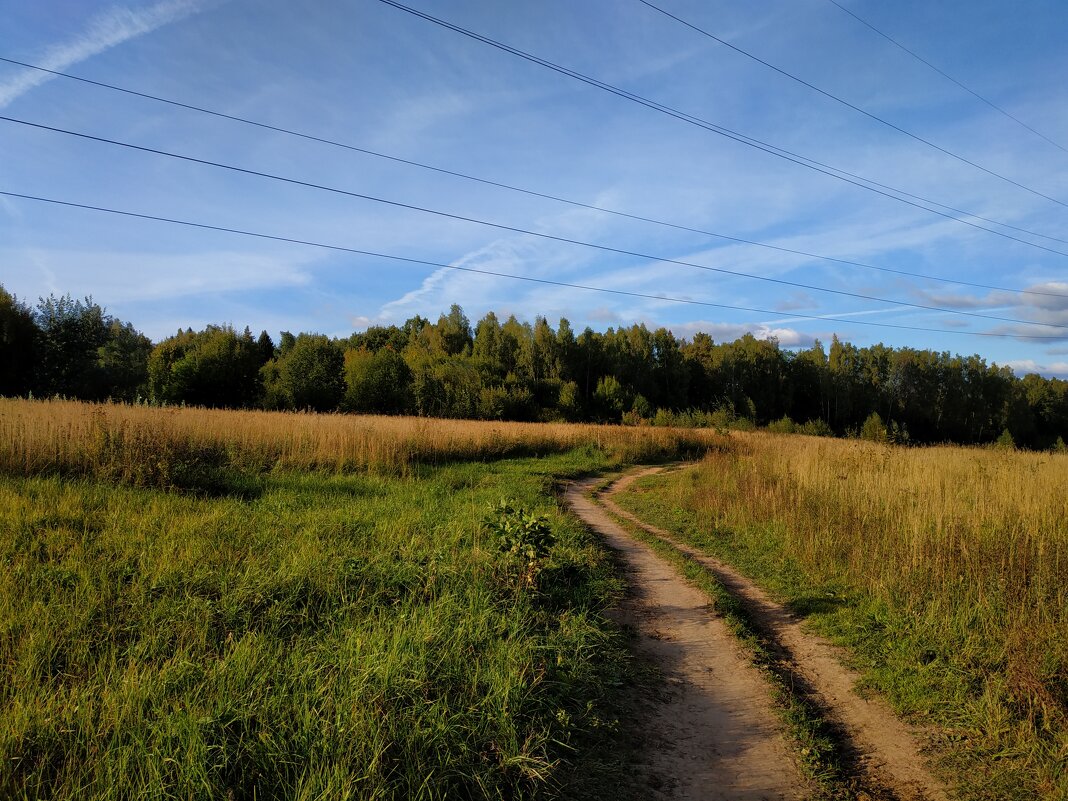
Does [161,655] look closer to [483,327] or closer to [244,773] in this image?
[244,773]

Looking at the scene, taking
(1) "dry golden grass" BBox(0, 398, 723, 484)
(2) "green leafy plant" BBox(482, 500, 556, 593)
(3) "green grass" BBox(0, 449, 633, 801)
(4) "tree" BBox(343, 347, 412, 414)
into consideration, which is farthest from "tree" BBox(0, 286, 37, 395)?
(2) "green leafy plant" BBox(482, 500, 556, 593)

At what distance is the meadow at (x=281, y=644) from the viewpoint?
2.92m

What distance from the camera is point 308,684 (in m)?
3.58

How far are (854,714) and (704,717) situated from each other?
1.25m

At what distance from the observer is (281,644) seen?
4.06m

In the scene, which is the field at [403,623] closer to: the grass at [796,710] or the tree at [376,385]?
the grass at [796,710]

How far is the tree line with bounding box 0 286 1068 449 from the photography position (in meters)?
36.0

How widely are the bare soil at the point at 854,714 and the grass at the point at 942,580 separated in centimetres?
19

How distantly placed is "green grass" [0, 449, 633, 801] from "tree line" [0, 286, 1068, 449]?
16.0m

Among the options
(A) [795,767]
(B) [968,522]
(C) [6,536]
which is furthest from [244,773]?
(B) [968,522]

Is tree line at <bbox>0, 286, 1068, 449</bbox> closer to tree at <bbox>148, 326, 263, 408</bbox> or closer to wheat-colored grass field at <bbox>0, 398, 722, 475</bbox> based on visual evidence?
tree at <bbox>148, 326, 263, 408</bbox>

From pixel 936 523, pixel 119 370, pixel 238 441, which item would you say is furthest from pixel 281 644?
pixel 119 370

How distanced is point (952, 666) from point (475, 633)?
13.9 feet

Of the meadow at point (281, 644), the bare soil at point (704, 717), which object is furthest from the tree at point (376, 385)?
the bare soil at point (704, 717)
